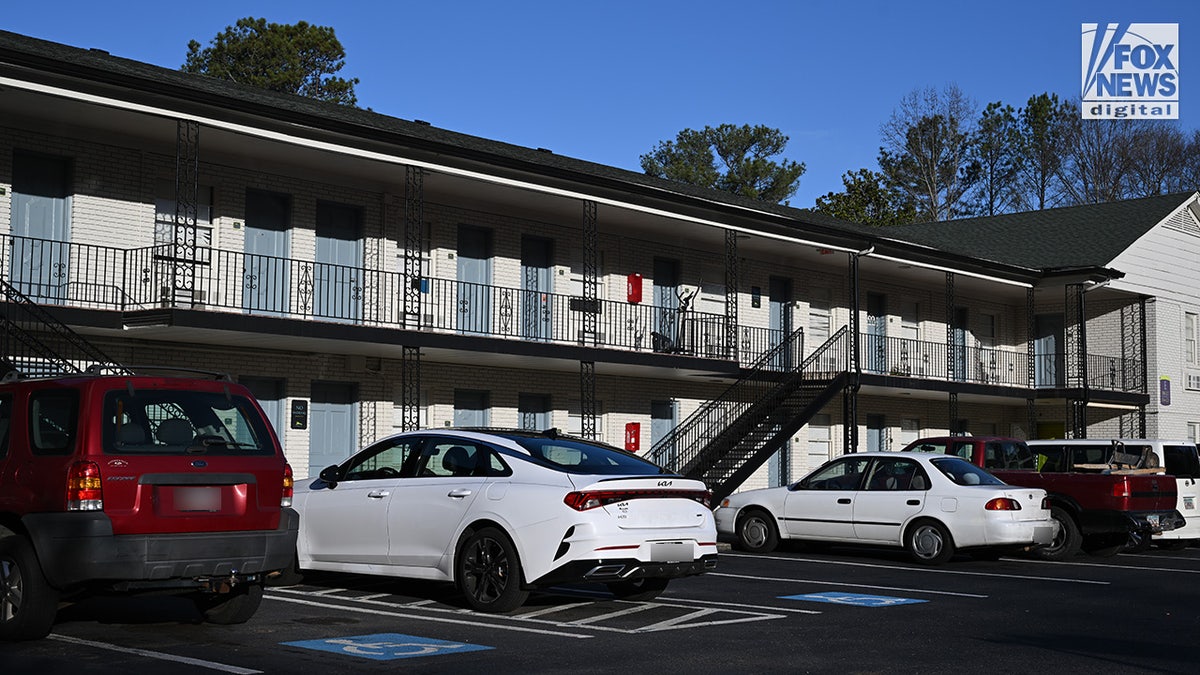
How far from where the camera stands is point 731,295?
1044 inches

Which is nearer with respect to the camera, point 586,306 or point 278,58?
point 586,306

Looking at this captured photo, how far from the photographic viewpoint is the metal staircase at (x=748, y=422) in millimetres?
26000

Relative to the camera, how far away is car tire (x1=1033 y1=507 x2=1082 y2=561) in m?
18.7

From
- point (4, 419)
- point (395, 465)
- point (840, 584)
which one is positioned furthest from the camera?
point (840, 584)

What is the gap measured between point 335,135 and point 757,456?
10423 millimetres

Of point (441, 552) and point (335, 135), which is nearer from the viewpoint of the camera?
point (441, 552)

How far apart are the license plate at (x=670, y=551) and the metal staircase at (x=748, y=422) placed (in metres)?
13.5

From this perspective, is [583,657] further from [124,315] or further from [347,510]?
[124,315]

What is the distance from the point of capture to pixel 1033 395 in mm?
33906

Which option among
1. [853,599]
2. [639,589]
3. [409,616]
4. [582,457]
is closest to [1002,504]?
[853,599]

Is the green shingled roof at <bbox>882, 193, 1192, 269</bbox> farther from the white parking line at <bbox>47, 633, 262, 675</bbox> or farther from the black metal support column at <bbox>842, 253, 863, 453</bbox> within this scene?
the white parking line at <bbox>47, 633, 262, 675</bbox>

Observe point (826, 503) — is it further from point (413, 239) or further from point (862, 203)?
point (862, 203)

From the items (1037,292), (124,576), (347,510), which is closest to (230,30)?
(1037,292)

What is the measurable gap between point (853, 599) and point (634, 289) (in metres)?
14.7
